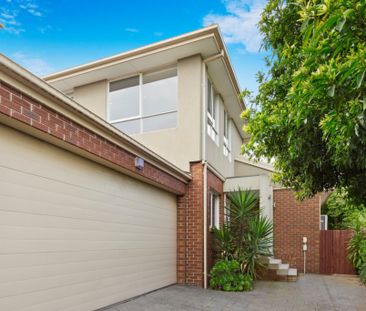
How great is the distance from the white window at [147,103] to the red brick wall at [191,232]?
180 cm

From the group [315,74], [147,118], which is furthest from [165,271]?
[315,74]

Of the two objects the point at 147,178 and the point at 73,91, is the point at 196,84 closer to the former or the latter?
the point at 147,178

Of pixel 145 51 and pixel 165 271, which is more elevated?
pixel 145 51

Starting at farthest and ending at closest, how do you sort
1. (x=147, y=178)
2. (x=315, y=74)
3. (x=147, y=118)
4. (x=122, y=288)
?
(x=147, y=118) < (x=147, y=178) < (x=122, y=288) < (x=315, y=74)

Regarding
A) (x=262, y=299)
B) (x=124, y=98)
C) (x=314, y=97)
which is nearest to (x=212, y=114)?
(x=124, y=98)

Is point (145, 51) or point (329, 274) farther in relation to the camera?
point (329, 274)

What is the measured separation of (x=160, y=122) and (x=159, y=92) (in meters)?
0.95

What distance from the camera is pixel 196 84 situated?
32.8 ft

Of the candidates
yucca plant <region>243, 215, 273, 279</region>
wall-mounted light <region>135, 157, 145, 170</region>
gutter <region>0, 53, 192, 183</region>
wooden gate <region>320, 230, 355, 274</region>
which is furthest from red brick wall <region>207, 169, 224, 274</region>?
wooden gate <region>320, 230, 355, 274</region>

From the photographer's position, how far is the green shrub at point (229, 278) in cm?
902

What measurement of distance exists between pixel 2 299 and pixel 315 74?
4.34 m

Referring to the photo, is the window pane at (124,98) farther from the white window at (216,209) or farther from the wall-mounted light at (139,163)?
the white window at (216,209)

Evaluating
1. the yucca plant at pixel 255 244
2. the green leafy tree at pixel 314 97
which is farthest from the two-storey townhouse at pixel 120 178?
the green leafy tree at pixel 314 97

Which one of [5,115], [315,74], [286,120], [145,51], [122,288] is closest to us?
[315,74]
